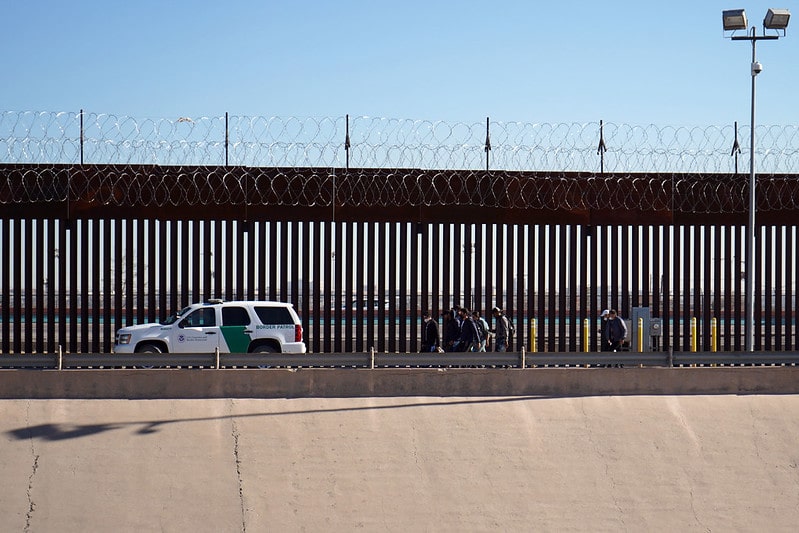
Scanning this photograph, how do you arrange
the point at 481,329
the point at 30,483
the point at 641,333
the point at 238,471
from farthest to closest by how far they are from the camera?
the point at 641,333
the point at 481,329
the point at 238,471
the point at 30,483

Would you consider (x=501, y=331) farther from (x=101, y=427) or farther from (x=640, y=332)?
(x=101, y=427)

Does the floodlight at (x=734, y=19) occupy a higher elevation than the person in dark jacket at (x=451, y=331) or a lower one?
higher

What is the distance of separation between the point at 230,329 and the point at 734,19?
37.7 ft

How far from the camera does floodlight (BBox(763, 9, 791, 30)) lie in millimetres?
18500

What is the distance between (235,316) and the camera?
19766 millimetres

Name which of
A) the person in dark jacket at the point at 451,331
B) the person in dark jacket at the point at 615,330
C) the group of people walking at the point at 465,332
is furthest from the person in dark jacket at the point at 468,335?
the person in dark jacket at the point at 615,330

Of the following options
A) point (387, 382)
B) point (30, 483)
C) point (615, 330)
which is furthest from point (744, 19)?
point (30, 483)

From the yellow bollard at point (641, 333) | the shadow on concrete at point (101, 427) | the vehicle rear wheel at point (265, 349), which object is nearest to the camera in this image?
the shadow on concrete at point (101, 427)

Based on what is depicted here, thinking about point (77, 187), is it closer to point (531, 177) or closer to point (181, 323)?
point (181, 323)

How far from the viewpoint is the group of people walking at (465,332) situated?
61.7 feet

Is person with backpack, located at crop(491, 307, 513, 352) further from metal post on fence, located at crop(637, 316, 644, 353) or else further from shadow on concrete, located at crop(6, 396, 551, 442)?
shadow on concrete, located at crop(6, 396, 551, 442)

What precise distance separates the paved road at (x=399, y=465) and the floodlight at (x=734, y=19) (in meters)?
7.79

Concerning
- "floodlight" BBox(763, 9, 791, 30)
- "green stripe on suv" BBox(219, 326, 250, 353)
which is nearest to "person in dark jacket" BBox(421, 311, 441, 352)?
"green stripe on suv" BBox(219, 326, 250, 353)

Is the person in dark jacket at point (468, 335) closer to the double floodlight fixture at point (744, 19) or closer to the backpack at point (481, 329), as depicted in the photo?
the backpack at point (481, 329)
